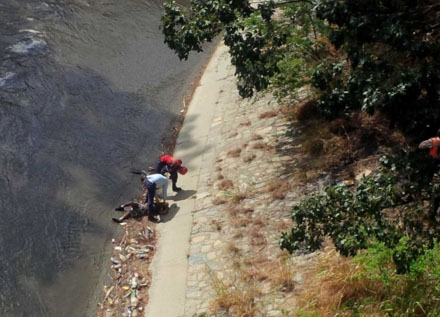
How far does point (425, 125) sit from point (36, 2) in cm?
1992

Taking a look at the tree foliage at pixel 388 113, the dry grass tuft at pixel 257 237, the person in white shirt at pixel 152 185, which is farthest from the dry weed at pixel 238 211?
the tree foliage at pixel 388 113

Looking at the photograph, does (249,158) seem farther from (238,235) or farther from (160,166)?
(238,235)

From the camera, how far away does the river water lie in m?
13.6

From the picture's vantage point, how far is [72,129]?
706 inches

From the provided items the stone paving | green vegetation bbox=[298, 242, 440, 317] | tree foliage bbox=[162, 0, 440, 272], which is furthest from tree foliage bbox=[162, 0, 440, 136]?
the stone paving

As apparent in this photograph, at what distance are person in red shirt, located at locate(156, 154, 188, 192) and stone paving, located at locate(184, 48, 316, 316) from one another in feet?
1.84

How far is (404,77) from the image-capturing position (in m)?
7.91

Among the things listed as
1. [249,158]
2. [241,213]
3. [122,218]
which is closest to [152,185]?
[122,218]

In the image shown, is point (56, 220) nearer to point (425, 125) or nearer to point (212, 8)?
point (212, 8)

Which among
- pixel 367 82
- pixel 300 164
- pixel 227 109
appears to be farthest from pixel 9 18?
pixel 367 82

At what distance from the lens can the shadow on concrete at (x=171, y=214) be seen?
14719mm

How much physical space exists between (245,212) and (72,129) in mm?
6471

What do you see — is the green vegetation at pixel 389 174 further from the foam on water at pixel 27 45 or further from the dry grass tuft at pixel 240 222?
the foam on water at pixel 27 45

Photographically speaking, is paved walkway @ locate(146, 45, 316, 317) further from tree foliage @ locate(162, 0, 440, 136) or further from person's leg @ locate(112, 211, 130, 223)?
tree foliage @ locate(162, 0, 440, 136)
